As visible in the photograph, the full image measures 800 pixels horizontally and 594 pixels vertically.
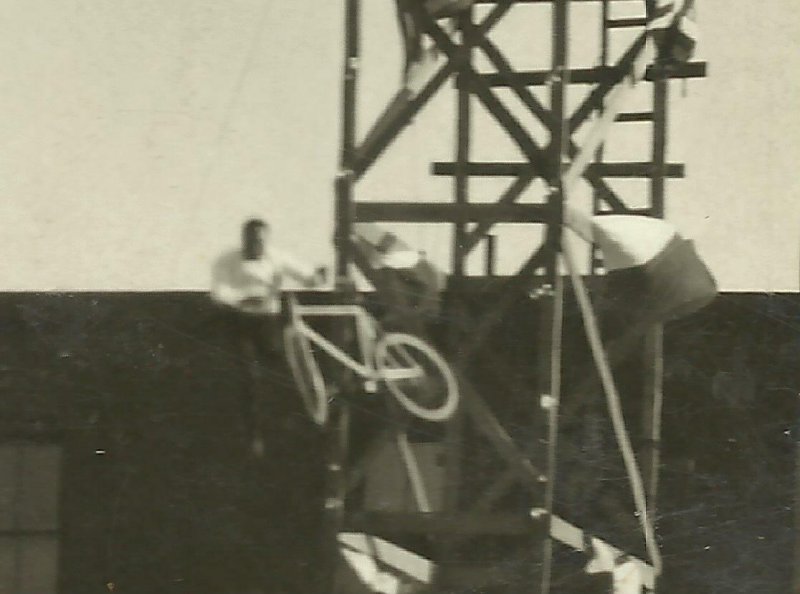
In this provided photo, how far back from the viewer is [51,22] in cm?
205

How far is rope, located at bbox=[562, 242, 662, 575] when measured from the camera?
206 cm

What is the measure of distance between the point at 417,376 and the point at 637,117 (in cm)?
92

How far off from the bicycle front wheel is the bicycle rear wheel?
0.16 metres

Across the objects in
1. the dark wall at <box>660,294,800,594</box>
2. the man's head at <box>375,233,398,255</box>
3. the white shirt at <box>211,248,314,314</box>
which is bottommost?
the dark wall at <box>660,294,800,594</box>

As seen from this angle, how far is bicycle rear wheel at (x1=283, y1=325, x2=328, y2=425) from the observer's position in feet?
6.66

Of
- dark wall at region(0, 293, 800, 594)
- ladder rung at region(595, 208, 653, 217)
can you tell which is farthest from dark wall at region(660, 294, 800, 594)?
ladder rung at region(595, 208, 653, 217)

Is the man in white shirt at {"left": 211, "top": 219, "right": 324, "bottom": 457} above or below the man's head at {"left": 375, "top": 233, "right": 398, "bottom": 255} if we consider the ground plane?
below

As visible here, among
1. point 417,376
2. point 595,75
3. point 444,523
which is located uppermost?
point 595,75

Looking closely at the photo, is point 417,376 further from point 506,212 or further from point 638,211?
point 638,211

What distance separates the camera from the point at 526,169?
2045 mm

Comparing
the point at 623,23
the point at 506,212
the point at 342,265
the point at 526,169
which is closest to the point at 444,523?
the point at 342,265

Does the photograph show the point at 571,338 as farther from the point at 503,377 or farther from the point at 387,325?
the point at 387,325

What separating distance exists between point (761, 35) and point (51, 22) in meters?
1.93

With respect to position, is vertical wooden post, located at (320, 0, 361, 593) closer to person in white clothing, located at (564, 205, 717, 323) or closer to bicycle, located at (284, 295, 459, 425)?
bicycle, located at (284, 295, 459, 425)
